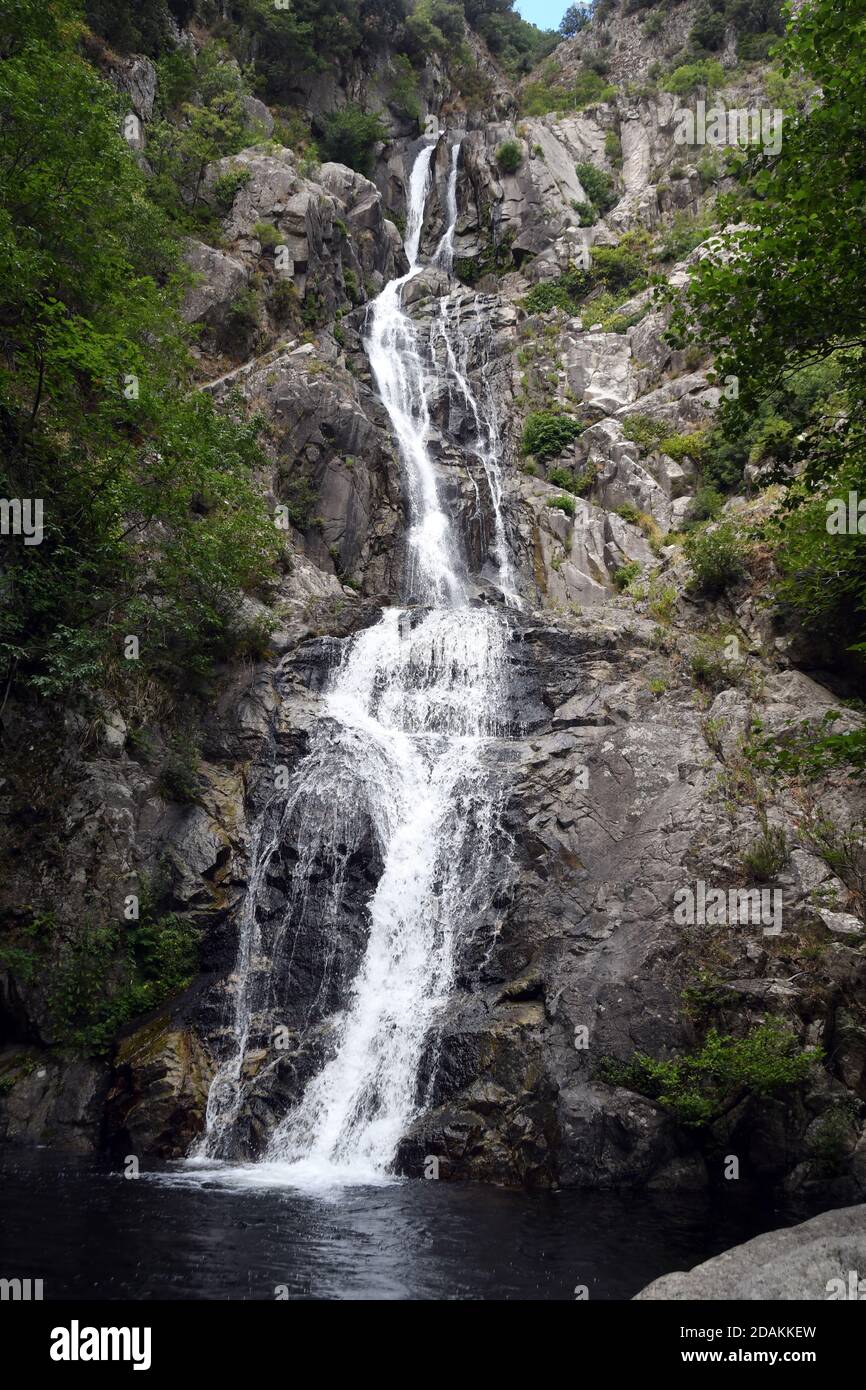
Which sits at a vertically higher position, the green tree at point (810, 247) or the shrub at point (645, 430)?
the shrub at point (645, 430)

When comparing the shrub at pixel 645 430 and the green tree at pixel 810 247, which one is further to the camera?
the shrub at pixel 645 430

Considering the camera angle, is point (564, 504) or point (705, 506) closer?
point (705, 506)

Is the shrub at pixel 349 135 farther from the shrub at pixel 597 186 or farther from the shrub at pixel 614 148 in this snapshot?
the shrub at pixel 614 148

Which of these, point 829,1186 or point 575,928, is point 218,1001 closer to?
point 575,928

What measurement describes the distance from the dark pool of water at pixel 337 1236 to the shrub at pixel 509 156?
49.3m

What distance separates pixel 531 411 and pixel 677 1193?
29.7 m

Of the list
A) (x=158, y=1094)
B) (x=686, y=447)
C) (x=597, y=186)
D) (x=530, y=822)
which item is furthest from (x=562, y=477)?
(x=158, y=1094)

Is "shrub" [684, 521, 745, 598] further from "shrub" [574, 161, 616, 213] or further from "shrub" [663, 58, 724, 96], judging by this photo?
"shrub" [663, 58, 724, 96]

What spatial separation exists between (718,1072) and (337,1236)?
20.9ft

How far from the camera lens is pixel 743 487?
26641 millimetres

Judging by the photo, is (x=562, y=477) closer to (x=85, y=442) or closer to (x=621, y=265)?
(x=621, y=265)

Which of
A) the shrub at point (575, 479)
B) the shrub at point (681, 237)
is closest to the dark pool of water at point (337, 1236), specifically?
the shrub at point (575, 479)

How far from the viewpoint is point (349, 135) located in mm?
43688

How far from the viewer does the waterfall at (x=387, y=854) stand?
13742mm
